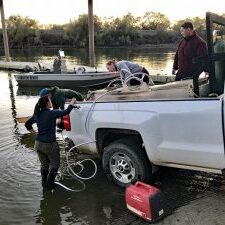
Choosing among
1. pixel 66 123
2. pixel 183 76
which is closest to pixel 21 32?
pixel 183 76

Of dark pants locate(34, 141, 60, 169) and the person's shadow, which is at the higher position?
dark pants locate(34, 141, 60, 169)

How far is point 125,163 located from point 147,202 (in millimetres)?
1088

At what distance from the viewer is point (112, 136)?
5.95 meters

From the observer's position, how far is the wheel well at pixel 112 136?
5.53 m

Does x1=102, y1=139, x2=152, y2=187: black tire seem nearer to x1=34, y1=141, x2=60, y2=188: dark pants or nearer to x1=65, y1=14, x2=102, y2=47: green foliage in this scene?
x1=34, y1=141, x2=60, y2=188: dark pants

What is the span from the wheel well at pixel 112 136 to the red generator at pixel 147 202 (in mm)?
753

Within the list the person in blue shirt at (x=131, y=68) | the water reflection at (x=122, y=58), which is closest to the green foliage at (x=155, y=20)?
the water reflection at (x=122, y=58)

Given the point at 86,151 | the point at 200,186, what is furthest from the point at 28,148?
the point at 200,186

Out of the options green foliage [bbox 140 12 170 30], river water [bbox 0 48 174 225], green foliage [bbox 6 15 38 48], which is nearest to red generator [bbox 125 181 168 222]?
river water [bbox 0 48 174 225]

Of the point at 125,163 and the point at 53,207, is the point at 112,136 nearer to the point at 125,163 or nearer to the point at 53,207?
the point at 125,163

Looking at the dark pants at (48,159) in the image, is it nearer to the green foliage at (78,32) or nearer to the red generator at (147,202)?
the red generator at (147,202)

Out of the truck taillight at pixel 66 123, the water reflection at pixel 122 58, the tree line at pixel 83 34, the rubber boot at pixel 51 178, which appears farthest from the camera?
the tree line at pixel 83 34

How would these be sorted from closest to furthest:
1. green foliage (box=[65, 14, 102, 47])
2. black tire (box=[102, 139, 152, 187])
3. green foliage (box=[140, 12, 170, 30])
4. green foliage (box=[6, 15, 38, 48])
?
1. black tire (box=[102, 139, 152, 187])
2. green foliage (box=[65, 14, 102, 47])
3. green foliage (box=[6, 15, 38, 48])
4. green foliage (box=[140, 12, 170, 30])

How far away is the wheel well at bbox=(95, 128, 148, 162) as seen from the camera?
5.53 m
